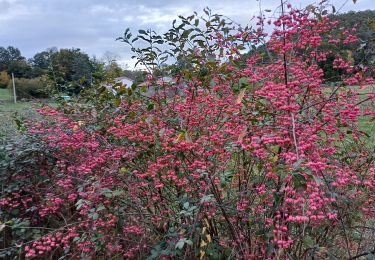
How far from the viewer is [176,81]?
11.1ft

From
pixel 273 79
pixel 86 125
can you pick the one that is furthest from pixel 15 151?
pixel 273 79

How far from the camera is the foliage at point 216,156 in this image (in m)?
2.36

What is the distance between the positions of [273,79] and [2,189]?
8.62 ft

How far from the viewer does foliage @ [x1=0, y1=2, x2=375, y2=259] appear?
7.75ft

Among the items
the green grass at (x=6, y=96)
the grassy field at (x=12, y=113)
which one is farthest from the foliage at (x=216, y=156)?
the green grass at (x=6, y=96)

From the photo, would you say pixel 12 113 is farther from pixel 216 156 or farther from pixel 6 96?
pixel 6 96

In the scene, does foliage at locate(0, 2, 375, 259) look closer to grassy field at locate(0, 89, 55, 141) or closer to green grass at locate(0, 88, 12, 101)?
grassy field at locate(0, 89, 55, 141)

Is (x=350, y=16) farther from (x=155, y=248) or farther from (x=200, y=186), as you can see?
(x=155, y=248)

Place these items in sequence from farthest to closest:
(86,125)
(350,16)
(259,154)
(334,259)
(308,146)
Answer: (86,125) → (350,16) → (334,259) → (259,154) → (308,146)

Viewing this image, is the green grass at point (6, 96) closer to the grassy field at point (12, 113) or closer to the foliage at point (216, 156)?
the grassy field at point (12, 113)

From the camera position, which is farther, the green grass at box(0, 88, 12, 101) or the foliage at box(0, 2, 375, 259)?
the green grass at box(0, 88, 12, 101)

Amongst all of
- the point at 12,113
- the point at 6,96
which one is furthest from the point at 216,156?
the point at 6,96

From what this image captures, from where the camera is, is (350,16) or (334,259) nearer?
(334,259)

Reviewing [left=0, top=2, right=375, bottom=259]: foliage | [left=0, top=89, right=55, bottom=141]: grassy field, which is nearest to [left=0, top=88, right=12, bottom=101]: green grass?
[left=0, top=89, right=55, bottom=141]: grassy field
